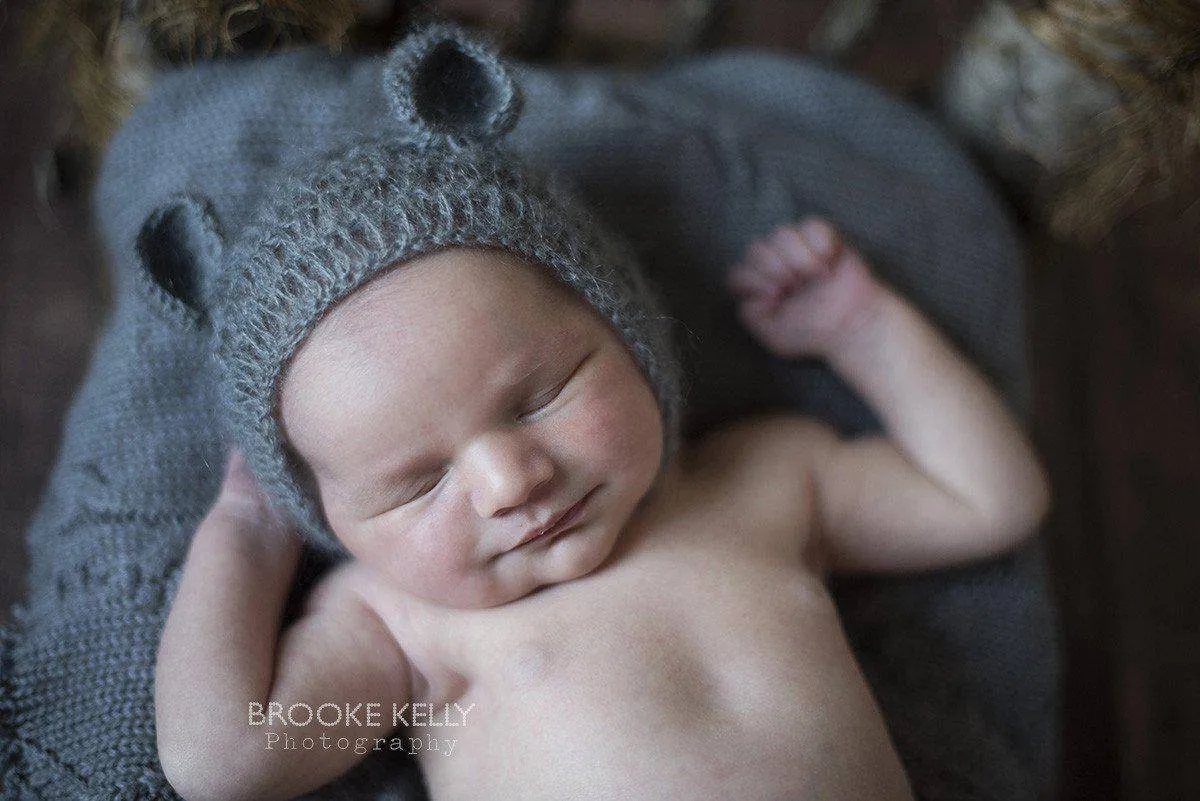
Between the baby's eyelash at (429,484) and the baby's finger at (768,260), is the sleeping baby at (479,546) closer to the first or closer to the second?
the baby's eyelash at (429,484)

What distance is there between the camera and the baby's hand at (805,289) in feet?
3.81

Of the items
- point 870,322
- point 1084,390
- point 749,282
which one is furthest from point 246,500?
point 1084,390

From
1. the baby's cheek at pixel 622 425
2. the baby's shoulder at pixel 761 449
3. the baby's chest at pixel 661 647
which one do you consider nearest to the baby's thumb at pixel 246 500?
the baby's chest at pixel 661 647

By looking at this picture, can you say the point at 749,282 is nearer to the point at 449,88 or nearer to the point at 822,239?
the point at 822,239

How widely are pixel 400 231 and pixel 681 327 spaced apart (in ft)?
1.44

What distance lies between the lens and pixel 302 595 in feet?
3.41

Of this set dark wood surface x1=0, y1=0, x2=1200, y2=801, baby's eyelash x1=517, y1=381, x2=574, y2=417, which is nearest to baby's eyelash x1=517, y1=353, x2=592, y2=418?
baby's eyelash x1=517, y1=381, x2=574, y2=417

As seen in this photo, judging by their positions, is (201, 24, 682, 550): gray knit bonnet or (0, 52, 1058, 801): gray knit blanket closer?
(201, 24, 682, 550): gray knit bonnet

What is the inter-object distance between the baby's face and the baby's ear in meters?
0.17

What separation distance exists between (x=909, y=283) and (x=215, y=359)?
833 mm

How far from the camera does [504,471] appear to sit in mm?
826

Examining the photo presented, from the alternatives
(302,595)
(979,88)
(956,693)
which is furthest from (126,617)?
(979,88)

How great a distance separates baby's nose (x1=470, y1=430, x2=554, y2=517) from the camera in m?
0.83

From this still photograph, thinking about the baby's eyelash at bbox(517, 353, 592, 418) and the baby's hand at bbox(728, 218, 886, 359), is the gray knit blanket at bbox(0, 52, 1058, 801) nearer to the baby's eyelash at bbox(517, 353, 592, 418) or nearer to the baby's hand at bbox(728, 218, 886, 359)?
the baby's hand at bbox(728, 218, 886, 359)
